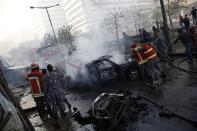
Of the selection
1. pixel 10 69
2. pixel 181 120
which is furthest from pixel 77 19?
pixel 181 120

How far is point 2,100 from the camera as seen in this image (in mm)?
5215

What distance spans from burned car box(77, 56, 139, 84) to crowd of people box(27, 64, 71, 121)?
3351 mm

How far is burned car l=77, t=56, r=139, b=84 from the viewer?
11742mm

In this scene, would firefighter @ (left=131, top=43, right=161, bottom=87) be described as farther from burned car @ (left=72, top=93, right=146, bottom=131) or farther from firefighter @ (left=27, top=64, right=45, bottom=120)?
firefighter @ (left=27, top=64, right=45, bottom=120)

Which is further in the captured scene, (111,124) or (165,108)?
(165,108)

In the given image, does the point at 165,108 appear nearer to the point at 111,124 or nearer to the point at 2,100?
the point at 111,124

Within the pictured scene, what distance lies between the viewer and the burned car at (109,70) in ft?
38.5

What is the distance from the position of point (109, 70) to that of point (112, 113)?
5224 mm

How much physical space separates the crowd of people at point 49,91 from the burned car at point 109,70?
3351mm

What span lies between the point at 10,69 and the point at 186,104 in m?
19.0

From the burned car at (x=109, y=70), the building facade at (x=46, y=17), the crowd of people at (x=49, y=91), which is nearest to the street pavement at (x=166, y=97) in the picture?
the burned car at (x=109, y=70)

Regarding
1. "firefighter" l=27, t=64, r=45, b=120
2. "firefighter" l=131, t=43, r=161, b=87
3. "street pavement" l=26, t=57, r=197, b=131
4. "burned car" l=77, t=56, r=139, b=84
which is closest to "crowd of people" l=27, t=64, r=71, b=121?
"firefighter" l=27, t=64, r=45, b=120

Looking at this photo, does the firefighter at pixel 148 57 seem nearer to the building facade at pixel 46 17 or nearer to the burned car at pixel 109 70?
the burned car at pixel 109 70

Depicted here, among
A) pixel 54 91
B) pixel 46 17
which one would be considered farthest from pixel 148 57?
pixel 46 17
